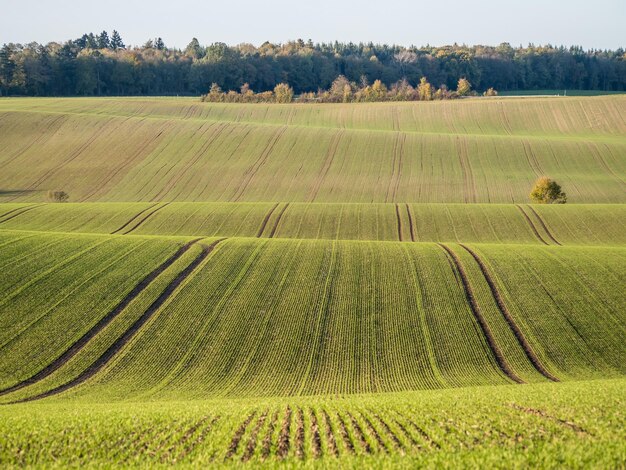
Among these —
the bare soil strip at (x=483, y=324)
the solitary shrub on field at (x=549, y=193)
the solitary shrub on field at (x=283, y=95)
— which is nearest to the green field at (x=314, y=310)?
the bare soil strip at (x=483, y=324)

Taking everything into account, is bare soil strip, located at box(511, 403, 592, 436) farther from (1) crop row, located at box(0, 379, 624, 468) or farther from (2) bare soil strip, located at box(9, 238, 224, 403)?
(2) bare soil strip, located at box(9, 238, 224, 403)

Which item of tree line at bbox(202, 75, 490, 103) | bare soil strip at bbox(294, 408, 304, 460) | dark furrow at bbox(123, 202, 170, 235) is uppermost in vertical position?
tree line at bbox(202, 75, 490, 103)

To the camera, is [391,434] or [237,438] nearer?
[391,434]

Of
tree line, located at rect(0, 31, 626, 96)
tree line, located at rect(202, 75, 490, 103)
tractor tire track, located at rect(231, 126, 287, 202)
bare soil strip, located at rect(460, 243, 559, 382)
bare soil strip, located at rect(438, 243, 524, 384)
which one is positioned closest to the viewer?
bare soil strip, located at rect(438, 243, 524, 384)

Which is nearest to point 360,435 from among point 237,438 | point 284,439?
point 284,439

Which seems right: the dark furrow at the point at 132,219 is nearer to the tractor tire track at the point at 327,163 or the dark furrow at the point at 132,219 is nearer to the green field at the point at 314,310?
the green field at the point at 314,310

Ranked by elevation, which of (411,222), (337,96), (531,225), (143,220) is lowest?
(531,225)

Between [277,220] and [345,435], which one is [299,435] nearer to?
[345,435]

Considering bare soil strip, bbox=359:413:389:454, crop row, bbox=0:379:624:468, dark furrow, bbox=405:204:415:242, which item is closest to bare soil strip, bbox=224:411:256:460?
crop row, bbox=0:379:624:468
